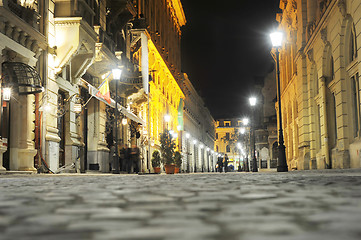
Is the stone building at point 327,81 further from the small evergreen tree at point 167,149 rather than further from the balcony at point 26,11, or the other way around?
the balcony at point 26,11

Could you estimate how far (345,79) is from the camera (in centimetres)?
2042

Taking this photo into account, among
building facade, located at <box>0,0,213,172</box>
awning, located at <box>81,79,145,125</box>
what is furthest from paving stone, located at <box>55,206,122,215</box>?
awning, located at <box>81,79,145,125</box>

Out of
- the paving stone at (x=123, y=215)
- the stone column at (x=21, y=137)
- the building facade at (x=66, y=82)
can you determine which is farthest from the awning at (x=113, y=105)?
the paving stone at (x=123, y=215)

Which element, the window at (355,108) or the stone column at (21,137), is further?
the window at (355,108)

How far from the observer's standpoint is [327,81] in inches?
990

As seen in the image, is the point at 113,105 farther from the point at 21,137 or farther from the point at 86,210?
the point at 86,210

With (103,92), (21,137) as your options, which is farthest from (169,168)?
(21,137)

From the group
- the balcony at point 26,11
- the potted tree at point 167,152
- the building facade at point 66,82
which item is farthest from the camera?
the potted tree at point 167,152

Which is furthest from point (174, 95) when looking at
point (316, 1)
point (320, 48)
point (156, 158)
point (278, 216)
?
point (278, 216)

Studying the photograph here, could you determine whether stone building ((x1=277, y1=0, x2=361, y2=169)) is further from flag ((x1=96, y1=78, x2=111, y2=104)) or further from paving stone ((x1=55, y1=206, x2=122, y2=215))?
paving stone ((x1=55, y1=206, x2=122, y2=215))

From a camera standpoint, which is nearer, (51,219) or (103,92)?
(51,219)

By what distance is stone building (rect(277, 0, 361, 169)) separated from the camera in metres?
19.6

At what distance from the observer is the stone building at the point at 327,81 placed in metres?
19.6

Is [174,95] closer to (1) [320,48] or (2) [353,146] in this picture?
(1) [320,48]
